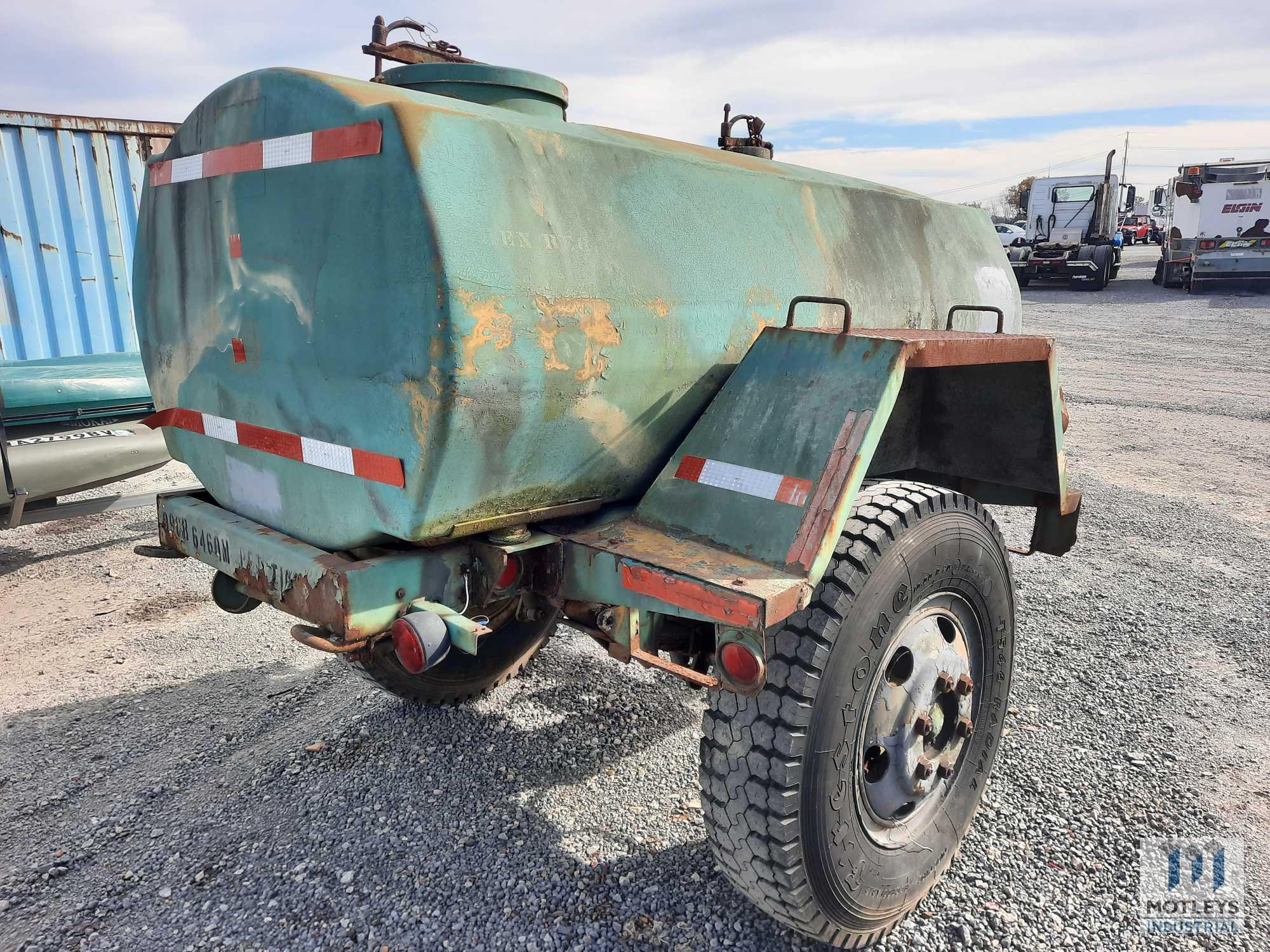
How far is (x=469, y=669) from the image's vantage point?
3330 millimetres

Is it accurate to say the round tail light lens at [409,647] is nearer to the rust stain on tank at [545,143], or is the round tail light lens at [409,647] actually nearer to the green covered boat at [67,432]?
the rust stain on tank at [545,143]

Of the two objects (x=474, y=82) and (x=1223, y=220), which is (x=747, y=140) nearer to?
(x=474, y=82)

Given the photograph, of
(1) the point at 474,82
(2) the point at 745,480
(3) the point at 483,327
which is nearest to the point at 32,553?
(1) the point at 474,82

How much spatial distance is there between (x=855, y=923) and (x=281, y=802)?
6.00 ft

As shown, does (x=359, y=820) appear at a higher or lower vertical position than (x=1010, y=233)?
lower

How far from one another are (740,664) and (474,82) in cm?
182

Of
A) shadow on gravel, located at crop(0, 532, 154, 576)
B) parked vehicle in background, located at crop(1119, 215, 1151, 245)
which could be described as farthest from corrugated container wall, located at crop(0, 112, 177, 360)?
parked vehicle in background, located at crop(1119, 215, 1151, 245)

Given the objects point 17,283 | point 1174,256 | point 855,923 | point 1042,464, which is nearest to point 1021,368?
point 1042,464

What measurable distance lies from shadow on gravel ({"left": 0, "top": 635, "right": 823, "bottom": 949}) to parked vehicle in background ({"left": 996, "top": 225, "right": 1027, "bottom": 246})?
2644 centimetres

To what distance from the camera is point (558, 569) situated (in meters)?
2.24

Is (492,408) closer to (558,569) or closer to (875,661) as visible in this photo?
(558,569)

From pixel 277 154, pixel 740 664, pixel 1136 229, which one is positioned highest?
pixel 1136 229

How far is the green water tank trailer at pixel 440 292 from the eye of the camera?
1856 millimetres

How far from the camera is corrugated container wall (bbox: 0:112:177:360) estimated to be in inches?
250
